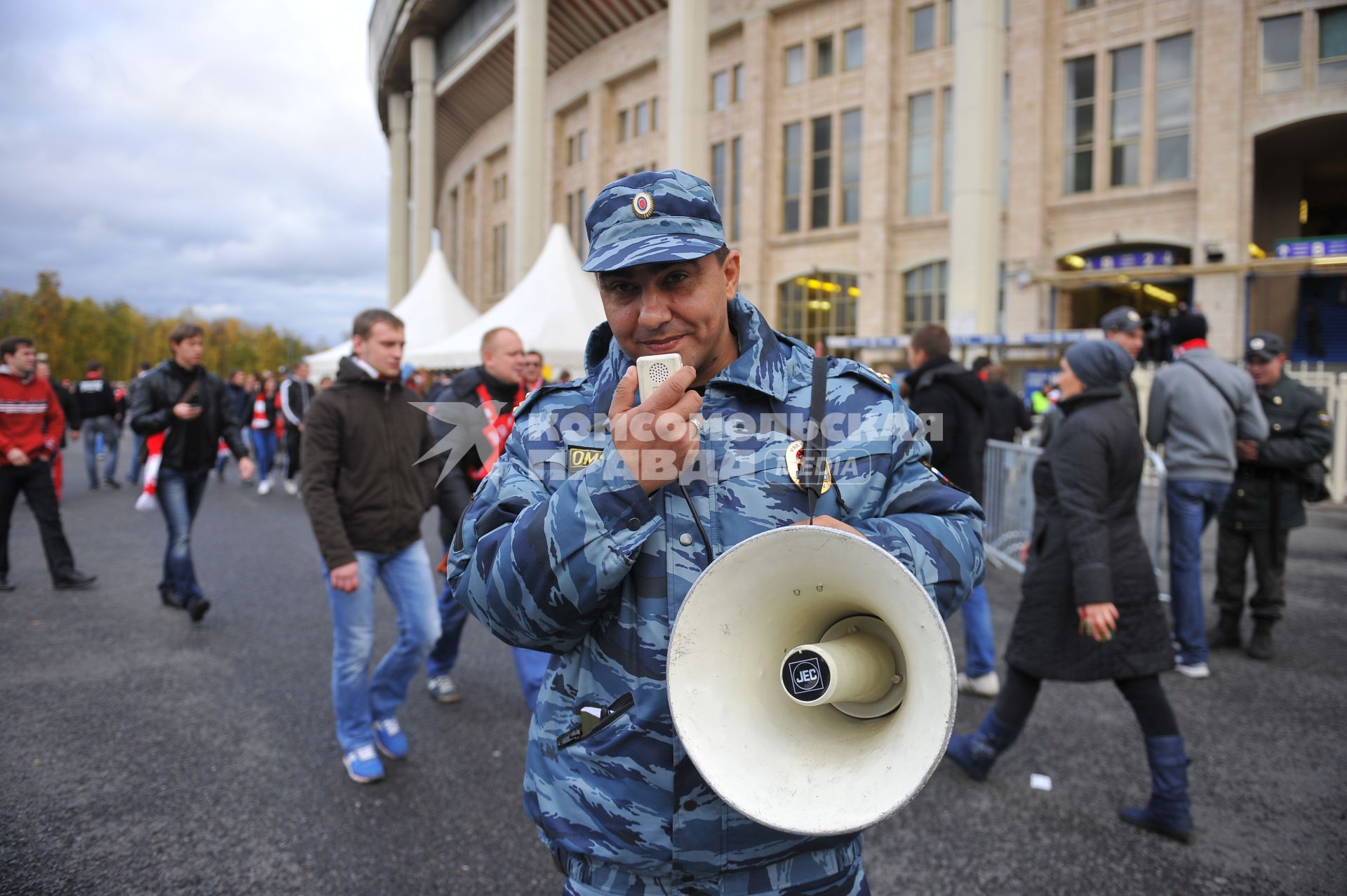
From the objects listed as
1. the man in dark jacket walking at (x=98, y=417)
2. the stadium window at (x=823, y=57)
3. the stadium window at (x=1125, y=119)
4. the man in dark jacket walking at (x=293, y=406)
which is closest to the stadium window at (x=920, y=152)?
the stadium window at (x=823, y=57)

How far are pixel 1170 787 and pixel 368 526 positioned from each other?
3.41 meters

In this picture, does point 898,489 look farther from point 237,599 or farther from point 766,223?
point 766,223

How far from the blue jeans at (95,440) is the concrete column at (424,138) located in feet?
84.9

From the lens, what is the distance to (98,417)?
39.5ft

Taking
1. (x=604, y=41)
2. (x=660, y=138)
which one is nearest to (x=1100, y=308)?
(x=660, y=138)

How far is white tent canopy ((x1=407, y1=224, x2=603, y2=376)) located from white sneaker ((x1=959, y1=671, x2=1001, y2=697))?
7.66m

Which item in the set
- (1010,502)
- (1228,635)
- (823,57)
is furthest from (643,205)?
(823,57)

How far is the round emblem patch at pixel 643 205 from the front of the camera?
1380 mm

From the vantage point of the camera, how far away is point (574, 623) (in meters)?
1.33

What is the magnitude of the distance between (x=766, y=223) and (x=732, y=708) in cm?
2664

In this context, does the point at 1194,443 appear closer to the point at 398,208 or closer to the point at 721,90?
the point at 721,90

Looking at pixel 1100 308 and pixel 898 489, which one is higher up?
pixel 1100 308

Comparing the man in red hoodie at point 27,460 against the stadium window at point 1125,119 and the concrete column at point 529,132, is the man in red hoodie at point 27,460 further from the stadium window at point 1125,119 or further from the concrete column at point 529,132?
the stadium window at point 1125,119

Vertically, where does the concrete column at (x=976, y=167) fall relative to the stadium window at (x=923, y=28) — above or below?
below
